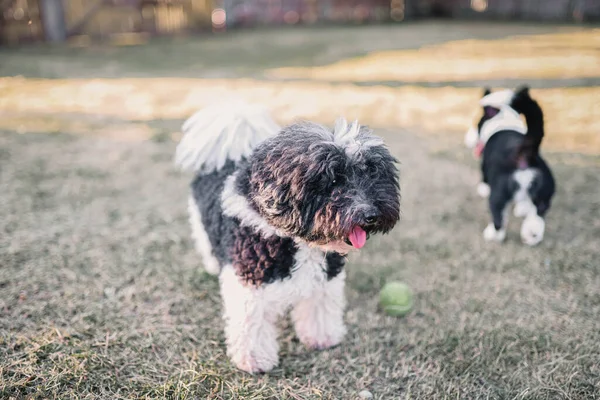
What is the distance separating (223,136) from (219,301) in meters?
1.20

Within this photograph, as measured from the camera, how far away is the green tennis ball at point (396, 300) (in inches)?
123

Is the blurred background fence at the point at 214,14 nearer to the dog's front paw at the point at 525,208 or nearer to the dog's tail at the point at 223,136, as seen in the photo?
the dog's tail at the point at 223,136

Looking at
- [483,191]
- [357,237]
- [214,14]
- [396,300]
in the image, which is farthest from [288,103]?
[214,14]

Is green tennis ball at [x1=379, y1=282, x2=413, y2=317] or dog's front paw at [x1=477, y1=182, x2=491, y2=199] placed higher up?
dog's front paw at [x1=477, y1=182, x2=491, y2=199]

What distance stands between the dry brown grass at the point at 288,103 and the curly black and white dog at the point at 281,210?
4.01 meters

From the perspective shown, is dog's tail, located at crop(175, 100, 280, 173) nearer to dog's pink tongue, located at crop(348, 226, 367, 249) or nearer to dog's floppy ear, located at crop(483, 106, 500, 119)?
dog's pink tongue, located at crop(348, 226, 367, 249)

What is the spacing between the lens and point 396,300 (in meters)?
3.12

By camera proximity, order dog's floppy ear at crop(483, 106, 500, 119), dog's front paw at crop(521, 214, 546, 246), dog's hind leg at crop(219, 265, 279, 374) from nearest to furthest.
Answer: dog's hind leg at crop(219, 265, 279, 374)
dog's front paw at crop(521, 214, 546, 246)
dog's floppy ear at crop(483, 106, 500, 119)

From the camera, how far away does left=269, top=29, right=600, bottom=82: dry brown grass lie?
10.2m

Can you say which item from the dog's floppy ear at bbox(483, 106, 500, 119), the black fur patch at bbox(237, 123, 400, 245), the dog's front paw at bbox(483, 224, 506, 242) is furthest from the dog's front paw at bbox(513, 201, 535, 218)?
the black fur patch at bbox(237, 123, 400, 245)

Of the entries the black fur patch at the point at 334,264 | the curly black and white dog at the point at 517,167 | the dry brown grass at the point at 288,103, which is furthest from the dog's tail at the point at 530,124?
the dry brown grass at the point at 288,103

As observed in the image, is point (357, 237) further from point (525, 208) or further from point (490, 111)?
point (490, 111)

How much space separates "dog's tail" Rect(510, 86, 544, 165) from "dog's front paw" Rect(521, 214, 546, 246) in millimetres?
518

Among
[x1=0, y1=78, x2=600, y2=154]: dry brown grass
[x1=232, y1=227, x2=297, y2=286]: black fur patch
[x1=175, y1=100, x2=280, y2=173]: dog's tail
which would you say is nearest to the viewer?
[x1=232, y1=227, x2=297, y2=286]: black fur patch
